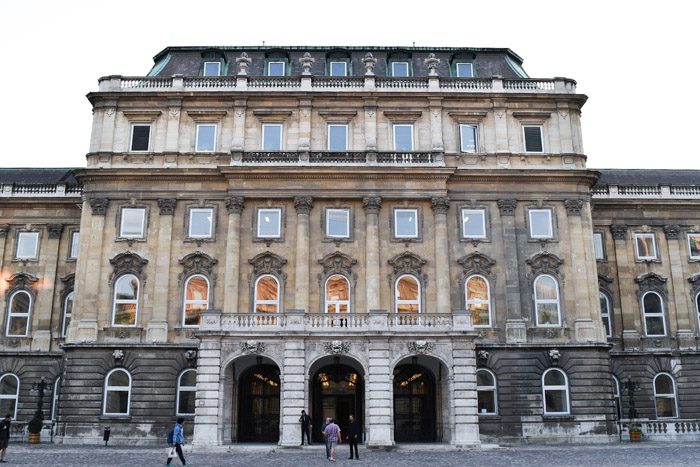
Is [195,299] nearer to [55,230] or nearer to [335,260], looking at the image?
[335,260]

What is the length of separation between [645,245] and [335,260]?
20343 mm

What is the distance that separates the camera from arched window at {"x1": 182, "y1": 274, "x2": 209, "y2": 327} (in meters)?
38.4

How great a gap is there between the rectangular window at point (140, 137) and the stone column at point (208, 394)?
44.2 ft

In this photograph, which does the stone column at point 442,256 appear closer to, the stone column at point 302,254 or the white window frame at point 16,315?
the stone column at point 302,254

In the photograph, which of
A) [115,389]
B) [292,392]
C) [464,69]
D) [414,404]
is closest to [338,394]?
[414,404]

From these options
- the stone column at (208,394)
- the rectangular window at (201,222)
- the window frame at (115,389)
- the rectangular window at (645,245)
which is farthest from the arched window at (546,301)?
the window frame at (115,389)

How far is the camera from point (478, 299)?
39000mm

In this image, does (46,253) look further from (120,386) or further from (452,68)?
(452,68)

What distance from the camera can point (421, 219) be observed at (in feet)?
131

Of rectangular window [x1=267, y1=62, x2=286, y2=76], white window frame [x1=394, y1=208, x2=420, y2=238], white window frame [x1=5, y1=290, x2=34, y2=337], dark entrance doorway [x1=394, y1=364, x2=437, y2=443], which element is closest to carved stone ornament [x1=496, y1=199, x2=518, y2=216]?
white window frame [x1=394, y1=208, x2=420, y2=238]

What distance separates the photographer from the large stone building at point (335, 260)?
121 ft

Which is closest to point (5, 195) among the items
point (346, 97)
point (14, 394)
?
point (14, 394)

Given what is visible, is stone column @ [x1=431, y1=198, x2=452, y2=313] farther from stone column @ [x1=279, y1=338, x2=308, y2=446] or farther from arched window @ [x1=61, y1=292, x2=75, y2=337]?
arched window @ [x1=61, y1=292, x2=75, y2=337]

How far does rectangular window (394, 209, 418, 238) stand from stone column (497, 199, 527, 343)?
478 centimetres
